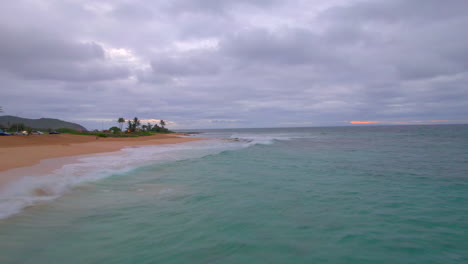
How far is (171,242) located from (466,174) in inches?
567

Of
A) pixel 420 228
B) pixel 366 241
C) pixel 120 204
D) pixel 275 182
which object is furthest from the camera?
pixel 275 182

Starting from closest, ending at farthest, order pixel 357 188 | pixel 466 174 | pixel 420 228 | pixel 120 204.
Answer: pixel 420 228 < pixel 120 204 < pixel 357 188 < pixel 466 174

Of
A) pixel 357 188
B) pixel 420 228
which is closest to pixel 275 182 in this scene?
pixel 357 188

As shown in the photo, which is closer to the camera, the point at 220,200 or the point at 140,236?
the point at 140,236

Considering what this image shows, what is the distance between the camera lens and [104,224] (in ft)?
19.6

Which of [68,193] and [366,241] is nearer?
[366,241]

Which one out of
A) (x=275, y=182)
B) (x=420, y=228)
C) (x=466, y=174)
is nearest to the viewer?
(x=420, y=228)

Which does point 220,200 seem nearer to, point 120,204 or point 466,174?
point 120,204

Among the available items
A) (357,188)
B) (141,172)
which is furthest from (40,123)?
(357,188)

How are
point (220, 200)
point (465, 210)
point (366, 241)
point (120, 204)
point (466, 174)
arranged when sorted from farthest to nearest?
point (466, 174), point (220, 200), point (120, 204), point (465, 210), point (366, 241)

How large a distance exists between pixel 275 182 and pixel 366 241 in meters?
5.59

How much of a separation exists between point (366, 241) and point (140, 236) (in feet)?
16.6

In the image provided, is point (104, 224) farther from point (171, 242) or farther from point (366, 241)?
point (366, 241)

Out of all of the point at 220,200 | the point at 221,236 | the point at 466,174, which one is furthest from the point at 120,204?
the point at 466,174
